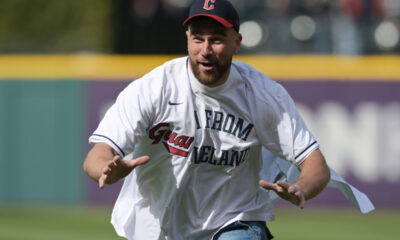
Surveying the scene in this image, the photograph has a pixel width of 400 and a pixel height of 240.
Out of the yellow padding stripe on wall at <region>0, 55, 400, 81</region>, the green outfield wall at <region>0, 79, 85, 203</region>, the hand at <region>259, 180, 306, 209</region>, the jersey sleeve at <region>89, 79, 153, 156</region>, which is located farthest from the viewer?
the yellow padding stripe on wall at <region>0, 55, 400, 81</region>

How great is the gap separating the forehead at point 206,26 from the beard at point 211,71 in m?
0.17

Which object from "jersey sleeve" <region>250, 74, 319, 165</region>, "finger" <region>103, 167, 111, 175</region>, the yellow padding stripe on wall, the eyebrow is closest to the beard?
the eyebrow

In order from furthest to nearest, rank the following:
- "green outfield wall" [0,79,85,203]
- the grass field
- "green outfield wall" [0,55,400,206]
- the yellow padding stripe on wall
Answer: the yellow padding stripe on wall < "green outfield wall" [0,79,85,203] < "green outfield wall" [0,55,400,206] < the grass field

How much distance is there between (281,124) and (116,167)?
1.21 metres

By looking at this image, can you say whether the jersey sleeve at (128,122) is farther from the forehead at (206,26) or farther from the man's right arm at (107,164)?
the forehead at (206,26)

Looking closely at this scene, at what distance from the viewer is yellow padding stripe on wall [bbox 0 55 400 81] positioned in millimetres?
13539

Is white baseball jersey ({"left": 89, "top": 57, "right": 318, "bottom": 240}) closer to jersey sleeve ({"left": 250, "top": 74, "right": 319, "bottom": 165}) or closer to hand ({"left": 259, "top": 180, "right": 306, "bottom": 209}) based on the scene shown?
jersey sleeve ({"left": 250, "top": 74, "right": 319, "bottom": 165})

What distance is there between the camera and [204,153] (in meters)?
5.55

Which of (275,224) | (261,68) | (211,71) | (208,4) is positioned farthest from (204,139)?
(261,68)

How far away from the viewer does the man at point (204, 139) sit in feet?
17.6

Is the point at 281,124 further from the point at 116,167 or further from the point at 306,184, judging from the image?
the point at 116,167

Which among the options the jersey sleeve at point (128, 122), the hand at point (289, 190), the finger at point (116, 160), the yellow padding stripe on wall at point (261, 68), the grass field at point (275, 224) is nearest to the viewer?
the finger at point (116, 160)

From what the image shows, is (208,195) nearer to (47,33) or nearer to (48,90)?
(48,90)

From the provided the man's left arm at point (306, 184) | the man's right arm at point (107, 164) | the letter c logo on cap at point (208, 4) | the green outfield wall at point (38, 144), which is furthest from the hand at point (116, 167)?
the green outfield wall at point (38, 144)
